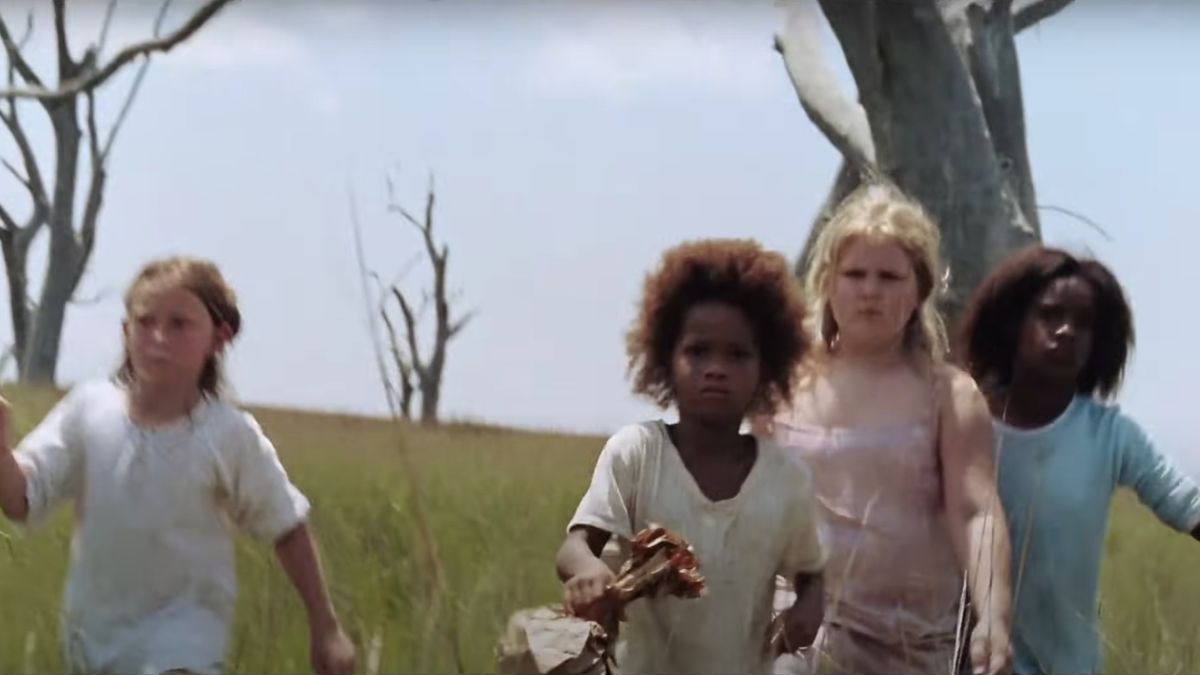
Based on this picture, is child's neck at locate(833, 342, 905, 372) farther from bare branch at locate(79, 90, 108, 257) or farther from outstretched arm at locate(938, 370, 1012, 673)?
bare branch at locate(79, 90, 108, 257)

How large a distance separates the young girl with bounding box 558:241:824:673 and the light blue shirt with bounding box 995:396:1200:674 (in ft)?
1.02

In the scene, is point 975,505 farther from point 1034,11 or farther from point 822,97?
point 1034,11

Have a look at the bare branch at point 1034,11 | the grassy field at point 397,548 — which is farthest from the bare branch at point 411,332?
the bare branch at point 1034,11

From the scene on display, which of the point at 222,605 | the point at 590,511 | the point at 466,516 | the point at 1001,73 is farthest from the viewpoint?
the point at 1001,73

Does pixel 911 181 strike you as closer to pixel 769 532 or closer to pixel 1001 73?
pixel 1001 73

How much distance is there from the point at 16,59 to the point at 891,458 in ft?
3.97

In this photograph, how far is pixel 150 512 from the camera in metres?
1.58

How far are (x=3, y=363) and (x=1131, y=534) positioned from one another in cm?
137

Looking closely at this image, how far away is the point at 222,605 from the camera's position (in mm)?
1630

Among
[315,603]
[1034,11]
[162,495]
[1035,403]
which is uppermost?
[1034,11]

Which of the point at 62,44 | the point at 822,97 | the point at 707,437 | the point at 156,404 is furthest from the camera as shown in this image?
the point at 822,97

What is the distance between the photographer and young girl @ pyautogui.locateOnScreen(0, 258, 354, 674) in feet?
5.20

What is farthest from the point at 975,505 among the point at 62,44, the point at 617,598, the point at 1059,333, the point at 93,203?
the point at 62,44

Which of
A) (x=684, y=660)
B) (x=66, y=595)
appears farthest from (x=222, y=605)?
(x=684, y=660)
